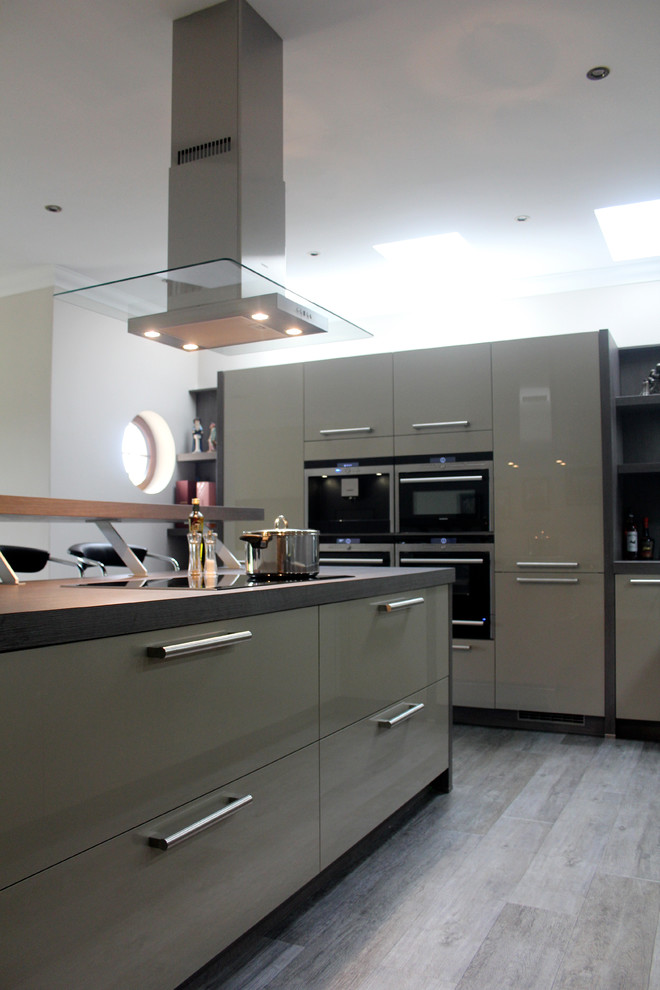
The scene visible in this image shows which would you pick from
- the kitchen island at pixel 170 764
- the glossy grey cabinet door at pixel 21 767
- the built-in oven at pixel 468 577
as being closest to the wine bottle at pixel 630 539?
the built-in oven at pixel 468 577

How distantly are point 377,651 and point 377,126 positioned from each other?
6.99 ft

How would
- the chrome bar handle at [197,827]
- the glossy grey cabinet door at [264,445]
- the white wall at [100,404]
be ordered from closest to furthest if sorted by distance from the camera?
the chrome bar handle at [197,827] < the glossy grey cabinet door at [264,445] < the white wall at [100,404]

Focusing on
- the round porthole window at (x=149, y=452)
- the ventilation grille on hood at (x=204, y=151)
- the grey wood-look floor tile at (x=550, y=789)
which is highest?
the ventilation grille on hood at (x=204, y=151)

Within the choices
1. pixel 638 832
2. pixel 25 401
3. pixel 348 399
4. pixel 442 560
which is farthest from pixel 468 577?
pixel 25 401

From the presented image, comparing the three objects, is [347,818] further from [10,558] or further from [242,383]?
[242,383]

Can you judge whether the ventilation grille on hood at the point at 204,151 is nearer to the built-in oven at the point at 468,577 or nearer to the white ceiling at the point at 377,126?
the white ceiling at the point at 377,126

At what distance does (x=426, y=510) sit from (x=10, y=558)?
2416mm

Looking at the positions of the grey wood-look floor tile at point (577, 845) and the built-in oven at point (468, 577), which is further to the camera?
the built-in oven at point (468, 577)

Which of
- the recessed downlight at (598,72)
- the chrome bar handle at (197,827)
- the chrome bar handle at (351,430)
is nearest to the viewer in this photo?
the chrome bar handle at (197,827)

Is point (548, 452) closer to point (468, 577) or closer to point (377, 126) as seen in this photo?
point (468, 577)

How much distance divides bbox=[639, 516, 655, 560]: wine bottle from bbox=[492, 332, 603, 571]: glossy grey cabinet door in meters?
0.35

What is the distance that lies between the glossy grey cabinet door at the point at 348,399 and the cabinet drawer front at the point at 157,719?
285 centimetres

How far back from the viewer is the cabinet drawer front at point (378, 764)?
2.20m

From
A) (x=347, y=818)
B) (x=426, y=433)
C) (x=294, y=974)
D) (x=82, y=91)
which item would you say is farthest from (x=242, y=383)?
A: (x=294, y=974)
